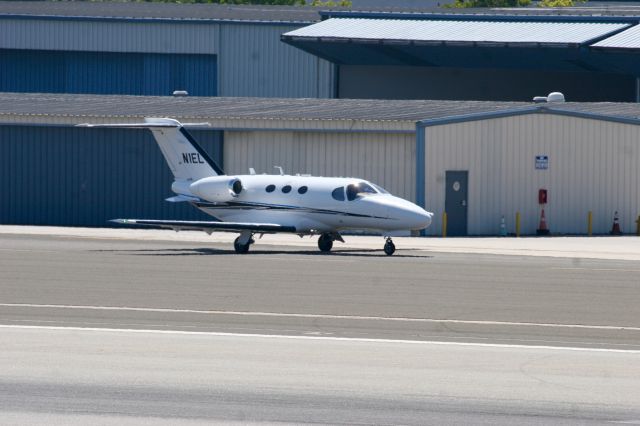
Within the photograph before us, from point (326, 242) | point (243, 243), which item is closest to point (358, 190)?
point (326, 242)

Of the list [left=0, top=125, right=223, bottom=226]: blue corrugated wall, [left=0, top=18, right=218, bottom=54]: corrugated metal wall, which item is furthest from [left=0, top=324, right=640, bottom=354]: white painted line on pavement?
[left=0, top=18, right=218, bottom=54]: corrugated metal wall

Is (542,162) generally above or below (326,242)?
above

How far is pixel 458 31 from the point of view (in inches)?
2280

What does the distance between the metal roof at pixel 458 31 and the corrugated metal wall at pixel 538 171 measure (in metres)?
12.8

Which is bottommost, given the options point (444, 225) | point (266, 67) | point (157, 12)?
point (444, 225)

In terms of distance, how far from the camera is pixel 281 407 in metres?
12.7

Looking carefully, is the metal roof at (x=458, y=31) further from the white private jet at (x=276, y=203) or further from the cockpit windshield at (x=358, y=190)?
the cockpit windshield at (x=358, y=190)

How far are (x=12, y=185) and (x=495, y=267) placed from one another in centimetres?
2071

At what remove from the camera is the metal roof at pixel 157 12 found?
62688 millimetres

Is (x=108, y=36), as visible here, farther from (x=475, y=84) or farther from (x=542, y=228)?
(x=542, y=228)

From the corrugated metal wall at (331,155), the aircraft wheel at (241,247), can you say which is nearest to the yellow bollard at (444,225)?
the corrugated metal wall at (331,155)

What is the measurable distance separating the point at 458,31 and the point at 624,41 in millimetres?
7458

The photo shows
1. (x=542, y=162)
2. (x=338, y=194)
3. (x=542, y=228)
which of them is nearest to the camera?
(x=338, y=194)

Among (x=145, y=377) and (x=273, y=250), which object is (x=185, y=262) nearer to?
(x=273, y=250)
